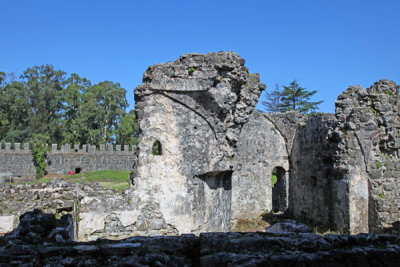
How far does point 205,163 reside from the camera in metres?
8.31

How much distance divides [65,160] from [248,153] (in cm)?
2431

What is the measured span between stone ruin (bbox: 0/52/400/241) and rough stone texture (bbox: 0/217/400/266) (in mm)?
3267

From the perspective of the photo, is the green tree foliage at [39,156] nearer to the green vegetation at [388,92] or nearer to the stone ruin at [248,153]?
the stone ruin at [248,153]

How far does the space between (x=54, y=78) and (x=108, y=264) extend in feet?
162

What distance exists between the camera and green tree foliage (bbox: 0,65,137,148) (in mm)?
42344

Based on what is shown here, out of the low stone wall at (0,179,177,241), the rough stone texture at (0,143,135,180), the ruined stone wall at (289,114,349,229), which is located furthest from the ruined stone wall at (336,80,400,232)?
the rough stone texture at (0,143,135,180)

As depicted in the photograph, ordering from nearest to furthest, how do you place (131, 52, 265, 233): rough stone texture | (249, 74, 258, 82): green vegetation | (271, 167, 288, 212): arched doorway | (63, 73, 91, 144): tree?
(131, 52, 265, 233): rough stone texture
(249, 74, 258, 82): green vegetation
(271, 167, 288, 212): arched doorway
(63, 73, 91, 144): tree

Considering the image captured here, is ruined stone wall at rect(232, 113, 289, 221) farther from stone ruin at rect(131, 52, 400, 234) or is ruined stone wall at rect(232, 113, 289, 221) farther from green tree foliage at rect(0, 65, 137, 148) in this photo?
green tree foliage at rect(0, 65, 137, 148)

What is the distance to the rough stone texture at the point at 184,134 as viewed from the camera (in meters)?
8.16

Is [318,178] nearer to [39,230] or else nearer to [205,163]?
[205,163]

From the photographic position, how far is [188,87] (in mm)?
8219

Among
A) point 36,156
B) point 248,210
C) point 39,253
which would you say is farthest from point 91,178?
point 39,253

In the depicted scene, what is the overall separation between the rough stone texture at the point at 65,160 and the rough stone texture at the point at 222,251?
103 feet

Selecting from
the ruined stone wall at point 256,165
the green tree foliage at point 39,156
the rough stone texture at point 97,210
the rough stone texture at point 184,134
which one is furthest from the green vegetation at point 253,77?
the green tree foliage at point 39,156
